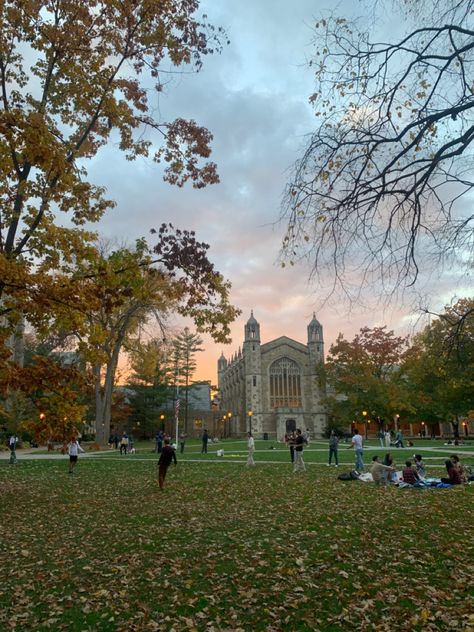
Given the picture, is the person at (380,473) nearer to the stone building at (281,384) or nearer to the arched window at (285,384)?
the stone building at (281,384)

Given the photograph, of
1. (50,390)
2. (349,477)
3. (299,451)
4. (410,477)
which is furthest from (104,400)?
(50,390)

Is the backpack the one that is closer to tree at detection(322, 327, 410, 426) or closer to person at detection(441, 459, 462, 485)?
person at detection(441, 459, 462, 485)

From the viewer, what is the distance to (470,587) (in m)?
5.49

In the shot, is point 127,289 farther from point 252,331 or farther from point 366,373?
point 252,331

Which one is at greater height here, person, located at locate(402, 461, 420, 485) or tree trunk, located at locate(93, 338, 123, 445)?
tree trunk, located at locate(93, 338, 123, 445)

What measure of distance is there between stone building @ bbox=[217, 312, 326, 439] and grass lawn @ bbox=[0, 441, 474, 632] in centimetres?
5221

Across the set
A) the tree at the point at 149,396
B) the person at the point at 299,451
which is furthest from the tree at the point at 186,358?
the person at the point at 299,451

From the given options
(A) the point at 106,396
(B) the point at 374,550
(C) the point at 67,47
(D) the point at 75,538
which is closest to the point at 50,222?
(C) the point at 67,47

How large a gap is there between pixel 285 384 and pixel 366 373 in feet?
60.4

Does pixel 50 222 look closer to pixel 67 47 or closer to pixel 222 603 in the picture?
pixel 67 47

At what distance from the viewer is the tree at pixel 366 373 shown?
162 feet

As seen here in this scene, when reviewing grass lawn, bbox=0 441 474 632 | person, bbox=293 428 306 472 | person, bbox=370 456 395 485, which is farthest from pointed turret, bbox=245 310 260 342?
grass lawn, bbox=0 441 474 632

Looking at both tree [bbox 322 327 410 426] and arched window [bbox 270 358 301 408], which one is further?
arched window [bbox 270 358 301 408]

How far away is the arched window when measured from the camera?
6562cm
